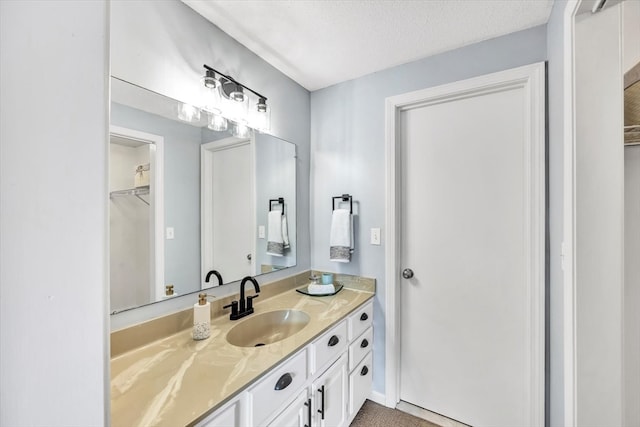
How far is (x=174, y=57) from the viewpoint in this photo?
1245 millimetres

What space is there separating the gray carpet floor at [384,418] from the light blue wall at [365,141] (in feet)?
0.41

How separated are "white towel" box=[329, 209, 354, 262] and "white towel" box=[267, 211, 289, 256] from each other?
339mm

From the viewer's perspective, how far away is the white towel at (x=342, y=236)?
6.14 ft

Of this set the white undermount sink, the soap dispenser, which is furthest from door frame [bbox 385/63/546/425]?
the soap dispenser

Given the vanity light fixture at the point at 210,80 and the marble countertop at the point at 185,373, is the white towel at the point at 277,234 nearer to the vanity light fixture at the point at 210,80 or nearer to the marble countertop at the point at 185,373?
the marble countertop at the point at 185,373

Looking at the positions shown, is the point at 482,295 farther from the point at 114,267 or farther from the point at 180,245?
the point at 114,267

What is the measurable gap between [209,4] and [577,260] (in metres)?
1.88

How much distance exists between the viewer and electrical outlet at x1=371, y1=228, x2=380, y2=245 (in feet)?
6.09

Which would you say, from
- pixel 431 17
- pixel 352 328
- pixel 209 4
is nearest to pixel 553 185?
pixel 431 17

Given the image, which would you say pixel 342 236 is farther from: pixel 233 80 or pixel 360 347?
pixel 233 80

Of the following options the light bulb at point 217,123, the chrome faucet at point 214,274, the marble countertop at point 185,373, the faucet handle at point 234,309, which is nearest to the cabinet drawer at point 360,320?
the marble countertop at point 185,373

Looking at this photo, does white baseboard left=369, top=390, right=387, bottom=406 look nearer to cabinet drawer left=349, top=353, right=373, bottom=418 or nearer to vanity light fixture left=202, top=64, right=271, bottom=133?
cabinet drawer left=349, top=353, right=373, bottom=418

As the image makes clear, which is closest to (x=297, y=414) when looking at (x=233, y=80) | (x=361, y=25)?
(x=233, y=80)

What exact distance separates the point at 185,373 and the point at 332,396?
81 cm
